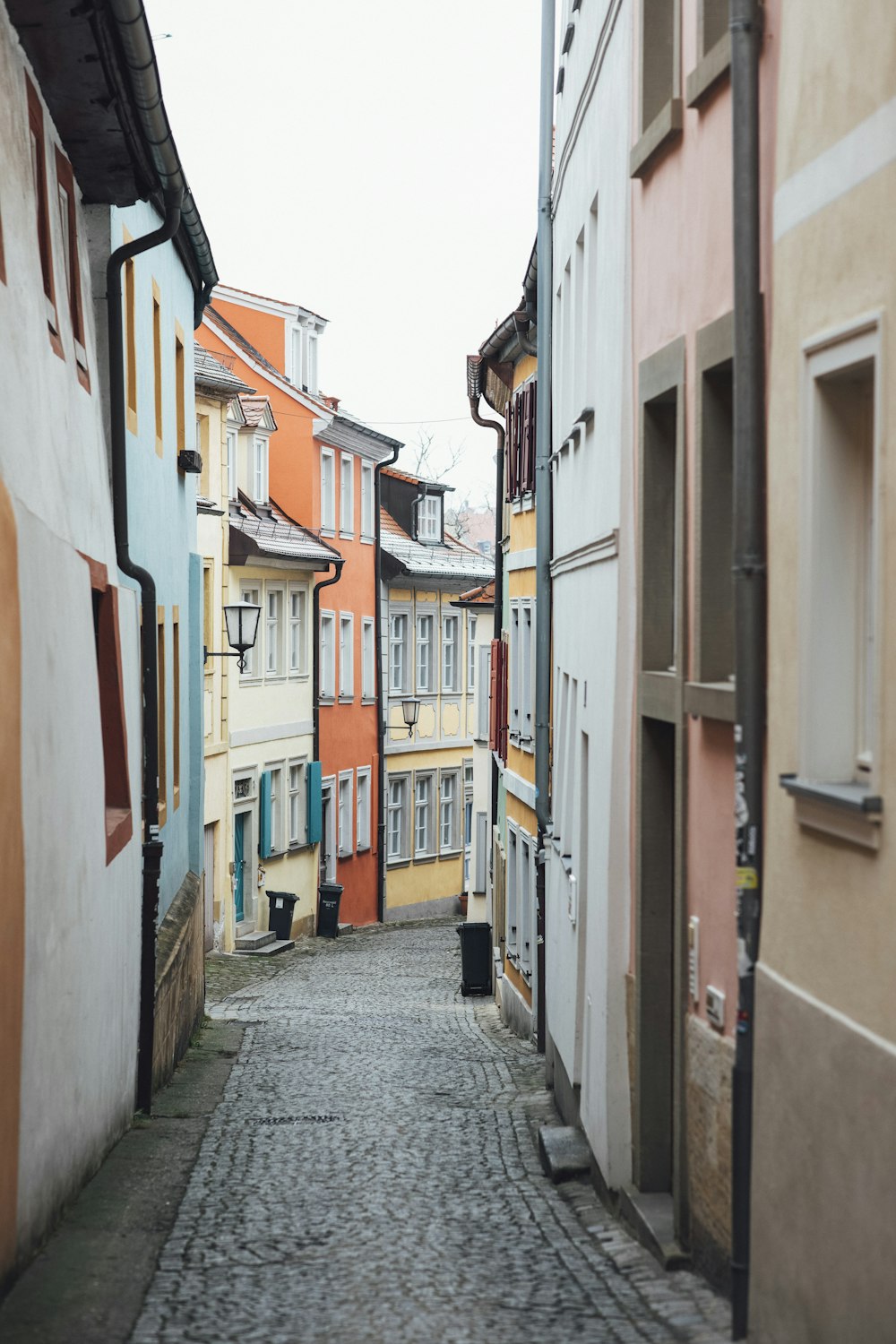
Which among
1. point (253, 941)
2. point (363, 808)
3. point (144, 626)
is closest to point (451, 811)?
point (363, 808)

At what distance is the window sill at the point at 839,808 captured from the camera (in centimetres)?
512

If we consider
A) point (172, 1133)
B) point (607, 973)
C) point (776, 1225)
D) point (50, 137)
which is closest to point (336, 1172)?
point (172, 1133)

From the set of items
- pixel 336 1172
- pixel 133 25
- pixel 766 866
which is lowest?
pixel 336 1172

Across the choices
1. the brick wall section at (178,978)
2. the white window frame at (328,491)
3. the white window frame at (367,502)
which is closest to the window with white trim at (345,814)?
the white window frame at (328,491)

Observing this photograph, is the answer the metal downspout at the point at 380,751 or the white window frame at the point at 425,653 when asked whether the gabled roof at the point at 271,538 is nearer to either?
the metal downspout at the point at 380,751

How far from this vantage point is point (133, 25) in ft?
31.2

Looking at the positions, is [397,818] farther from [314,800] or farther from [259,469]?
[259,469]

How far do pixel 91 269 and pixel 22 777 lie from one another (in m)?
6.54

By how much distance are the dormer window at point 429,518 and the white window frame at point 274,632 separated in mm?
11000

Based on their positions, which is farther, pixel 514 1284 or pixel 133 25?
pixel 133 25

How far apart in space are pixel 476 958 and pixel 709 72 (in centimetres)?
1823

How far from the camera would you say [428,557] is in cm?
4281

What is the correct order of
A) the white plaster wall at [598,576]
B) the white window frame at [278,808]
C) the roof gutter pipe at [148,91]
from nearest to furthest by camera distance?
1. the roof gutter pipe at [148,91]
2. the white plaster wall at [598,576]
3. the white window frame at [278,808]

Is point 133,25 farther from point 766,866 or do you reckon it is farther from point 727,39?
point 766,866
